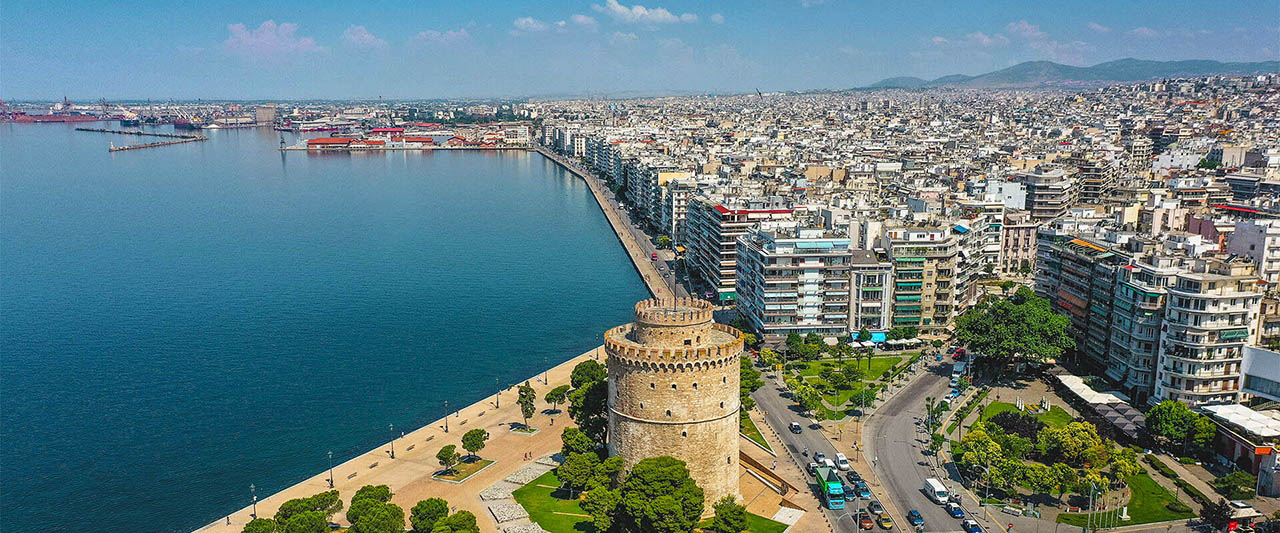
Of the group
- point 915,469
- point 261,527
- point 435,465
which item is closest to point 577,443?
point 435,465

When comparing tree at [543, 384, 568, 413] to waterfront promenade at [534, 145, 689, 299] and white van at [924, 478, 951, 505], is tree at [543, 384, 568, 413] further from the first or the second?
white van at [924, 478, 951, 505]

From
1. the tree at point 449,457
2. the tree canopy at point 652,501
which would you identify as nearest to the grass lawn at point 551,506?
the tree canopy at point 652,501

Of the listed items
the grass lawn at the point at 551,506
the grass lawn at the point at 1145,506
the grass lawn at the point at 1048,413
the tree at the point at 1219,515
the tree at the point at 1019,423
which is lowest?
the grass lawn at the point at 551,506

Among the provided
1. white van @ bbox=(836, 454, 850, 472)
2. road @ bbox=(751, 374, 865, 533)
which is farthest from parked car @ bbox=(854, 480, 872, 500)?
white van @ bbox=(836, 454, 850, 472)

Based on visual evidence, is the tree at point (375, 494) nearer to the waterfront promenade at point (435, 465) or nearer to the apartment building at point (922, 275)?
the waterfront promenade at point (435, 465)

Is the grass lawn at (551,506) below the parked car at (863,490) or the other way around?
below

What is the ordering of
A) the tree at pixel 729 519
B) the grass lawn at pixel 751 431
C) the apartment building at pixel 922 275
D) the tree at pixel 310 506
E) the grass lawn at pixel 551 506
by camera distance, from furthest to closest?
the apartment building at pixel 922 275 → the grass lawn at pixel 751 431 → the grass lawn at pixel 551 506 → the tree at pixel 310 506 → the tree at pixel 729 519

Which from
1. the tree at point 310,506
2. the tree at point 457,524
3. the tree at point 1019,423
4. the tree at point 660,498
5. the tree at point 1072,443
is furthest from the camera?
the tree at point 1019,423

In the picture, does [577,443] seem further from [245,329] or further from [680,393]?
[245,329]
